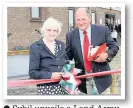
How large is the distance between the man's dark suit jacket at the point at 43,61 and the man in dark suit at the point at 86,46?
0.36ft

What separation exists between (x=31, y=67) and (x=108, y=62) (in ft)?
2.60

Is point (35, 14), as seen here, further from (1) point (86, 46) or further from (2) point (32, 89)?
(2) point (32, 89)

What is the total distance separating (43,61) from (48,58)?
2.4 inches

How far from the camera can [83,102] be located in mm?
7605

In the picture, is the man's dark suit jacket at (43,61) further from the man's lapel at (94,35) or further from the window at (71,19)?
the man's lapel at (94,35)

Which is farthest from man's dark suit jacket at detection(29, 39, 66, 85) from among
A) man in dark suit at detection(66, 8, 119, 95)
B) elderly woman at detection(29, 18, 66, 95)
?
man in dark suit at detection(66, 8, 119, 95)

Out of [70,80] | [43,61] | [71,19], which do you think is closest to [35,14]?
[71,19]

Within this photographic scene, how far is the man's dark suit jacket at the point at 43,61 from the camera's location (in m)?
7.63

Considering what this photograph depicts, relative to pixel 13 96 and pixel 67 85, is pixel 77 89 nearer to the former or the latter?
pixel 67 85

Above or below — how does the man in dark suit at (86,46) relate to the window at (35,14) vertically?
below

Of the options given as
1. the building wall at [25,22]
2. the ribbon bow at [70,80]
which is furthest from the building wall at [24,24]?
the ribbon bow at [70,80]
